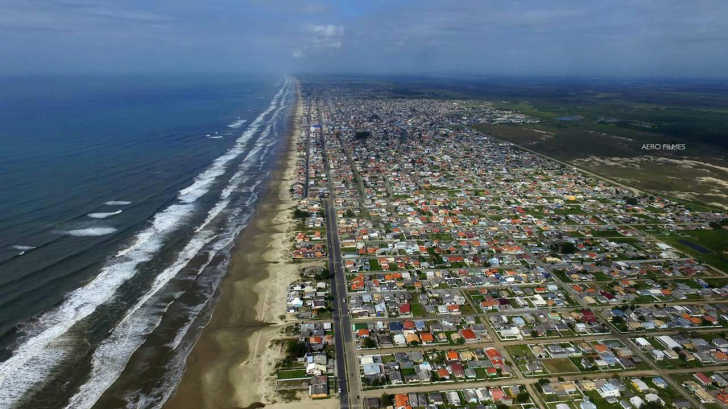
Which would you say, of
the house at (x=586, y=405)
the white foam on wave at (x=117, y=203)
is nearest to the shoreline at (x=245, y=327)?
the white foam on wave at (x=117, y=203)

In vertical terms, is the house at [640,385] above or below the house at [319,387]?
below

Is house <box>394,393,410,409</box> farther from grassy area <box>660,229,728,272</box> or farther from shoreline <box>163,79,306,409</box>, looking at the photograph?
grassy area <box>660,229,728,272</box>

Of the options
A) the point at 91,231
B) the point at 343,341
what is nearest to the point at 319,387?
the point at 343,341

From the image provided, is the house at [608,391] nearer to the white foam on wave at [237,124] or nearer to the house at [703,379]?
the house at [703,379]

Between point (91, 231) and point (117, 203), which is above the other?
point (117, 203)

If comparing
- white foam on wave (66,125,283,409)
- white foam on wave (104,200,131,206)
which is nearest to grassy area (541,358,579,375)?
white foam on wave (66,125,283,409)

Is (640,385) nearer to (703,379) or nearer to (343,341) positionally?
(703,379)

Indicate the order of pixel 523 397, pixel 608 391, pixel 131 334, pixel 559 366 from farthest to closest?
pixel 131 334 < pixel 559 366 < pixel 608 391 < pixel 523 397
